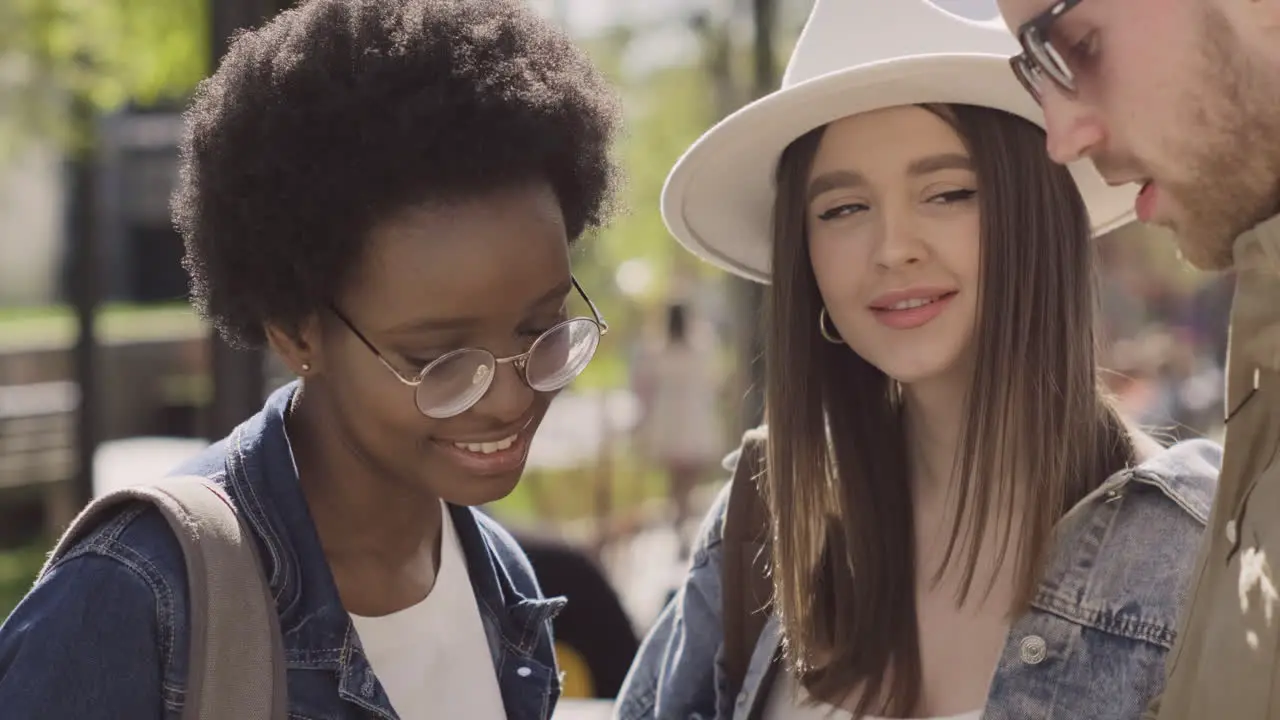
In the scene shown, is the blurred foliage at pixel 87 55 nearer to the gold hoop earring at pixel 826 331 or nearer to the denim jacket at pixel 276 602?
the gold hoop earring at pixel 826 331

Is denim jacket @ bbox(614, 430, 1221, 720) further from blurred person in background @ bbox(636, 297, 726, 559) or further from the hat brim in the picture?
blurred person in background @ bbox(636, 297, 726, 559)

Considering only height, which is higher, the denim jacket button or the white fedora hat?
the white fedora hat

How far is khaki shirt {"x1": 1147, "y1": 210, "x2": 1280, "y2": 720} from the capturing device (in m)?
1.42

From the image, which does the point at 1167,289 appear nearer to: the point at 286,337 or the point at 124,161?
the point at 124,161

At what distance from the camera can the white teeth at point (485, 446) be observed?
6.90ft

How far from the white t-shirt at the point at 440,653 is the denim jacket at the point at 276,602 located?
4cm

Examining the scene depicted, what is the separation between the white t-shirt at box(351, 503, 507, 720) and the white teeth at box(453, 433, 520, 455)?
0.31 metres

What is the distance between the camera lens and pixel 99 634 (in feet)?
5.70

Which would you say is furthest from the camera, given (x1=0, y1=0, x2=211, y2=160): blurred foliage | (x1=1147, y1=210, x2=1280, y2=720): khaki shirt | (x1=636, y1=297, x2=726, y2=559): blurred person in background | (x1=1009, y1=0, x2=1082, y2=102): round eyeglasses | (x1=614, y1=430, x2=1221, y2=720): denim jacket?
(x1=636, y1=297, x2=726, y2=559): blurred person in background

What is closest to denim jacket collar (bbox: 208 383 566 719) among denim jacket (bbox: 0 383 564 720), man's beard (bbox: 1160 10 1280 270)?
denim jacket (bbox: 0 383 564 720)

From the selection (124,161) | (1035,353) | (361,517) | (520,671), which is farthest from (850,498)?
(124,161)

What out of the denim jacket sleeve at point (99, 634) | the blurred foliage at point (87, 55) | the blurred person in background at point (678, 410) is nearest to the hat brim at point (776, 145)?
the denim jacket sleeve at point (99, 634)

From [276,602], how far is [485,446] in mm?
367

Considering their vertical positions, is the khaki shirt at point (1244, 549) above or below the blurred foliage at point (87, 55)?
below
